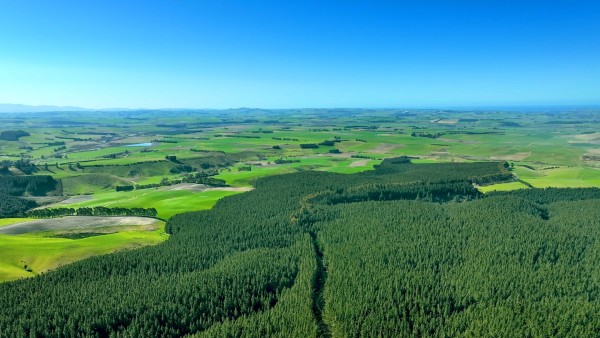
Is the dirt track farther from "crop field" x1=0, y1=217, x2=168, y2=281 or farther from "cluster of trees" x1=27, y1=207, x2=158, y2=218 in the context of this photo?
"cluster of trees" x1=27, y1=207, x2=158, y2=218

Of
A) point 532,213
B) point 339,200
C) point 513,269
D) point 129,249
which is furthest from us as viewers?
point 339,200

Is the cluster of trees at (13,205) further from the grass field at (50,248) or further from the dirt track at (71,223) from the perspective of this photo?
the grass field at (50,248)

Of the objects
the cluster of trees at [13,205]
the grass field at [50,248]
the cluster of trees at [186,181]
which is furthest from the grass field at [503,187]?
the cluster of trees at [13,205]

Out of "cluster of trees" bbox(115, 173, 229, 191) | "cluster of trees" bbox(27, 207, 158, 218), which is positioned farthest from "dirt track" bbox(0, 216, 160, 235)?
"cluster of trees" bbox(115, 173, 229, 191)

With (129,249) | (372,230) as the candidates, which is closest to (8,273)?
(129,249)

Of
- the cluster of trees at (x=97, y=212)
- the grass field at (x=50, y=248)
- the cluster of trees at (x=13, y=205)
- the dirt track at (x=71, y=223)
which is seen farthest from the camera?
the cluster of trees at (x=13, y=205)

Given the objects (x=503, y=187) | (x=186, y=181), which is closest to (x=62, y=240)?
(x=186, y=181)

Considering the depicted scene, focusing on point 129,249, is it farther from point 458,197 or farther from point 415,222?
point 458,197
